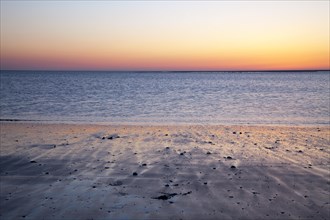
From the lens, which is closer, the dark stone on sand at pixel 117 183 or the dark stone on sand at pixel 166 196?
the dark stone on sand at pixel 166 196

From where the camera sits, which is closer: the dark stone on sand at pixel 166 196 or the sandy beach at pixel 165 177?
the sandy beach at pixel 165 177

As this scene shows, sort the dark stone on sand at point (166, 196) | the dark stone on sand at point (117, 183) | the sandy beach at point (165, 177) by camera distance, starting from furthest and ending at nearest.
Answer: the dark stone on sand at point (117, 183)
the dark stone on sand at point (166, 196)
the sandy beach at point (165, 177)

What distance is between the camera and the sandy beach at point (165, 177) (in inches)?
246

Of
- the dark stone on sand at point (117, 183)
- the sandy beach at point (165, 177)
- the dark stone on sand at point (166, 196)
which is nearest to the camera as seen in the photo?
the sandy beach at point (165, 177)

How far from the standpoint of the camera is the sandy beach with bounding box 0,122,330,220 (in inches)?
246

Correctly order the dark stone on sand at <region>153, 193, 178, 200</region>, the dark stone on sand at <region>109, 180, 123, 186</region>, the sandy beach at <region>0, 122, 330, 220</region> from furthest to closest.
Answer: the dark stone on sand at <region>109, 180, 123, 186</region> → the dark stone on sand at <region>153, 193, 178, 200</region> → the sandy beach at <region>0, 122, 330, 220</region>

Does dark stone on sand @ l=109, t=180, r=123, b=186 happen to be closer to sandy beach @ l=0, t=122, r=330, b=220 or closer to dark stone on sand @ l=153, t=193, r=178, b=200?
sandy beach @ l=0, t=122, r=330, b=220

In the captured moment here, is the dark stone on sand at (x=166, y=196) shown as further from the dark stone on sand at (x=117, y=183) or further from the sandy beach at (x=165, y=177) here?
the dark stone on sand at (x=117, y=183)

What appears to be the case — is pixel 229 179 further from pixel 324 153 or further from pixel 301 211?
pixel 324 153

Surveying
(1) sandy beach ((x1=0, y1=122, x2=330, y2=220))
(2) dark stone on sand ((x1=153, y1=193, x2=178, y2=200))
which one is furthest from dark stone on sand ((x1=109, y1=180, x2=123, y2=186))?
(2) dark stone on sand ((x1=153, y1=193, x2=178, y2=200))

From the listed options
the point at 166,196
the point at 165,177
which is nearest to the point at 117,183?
the point at 165,177

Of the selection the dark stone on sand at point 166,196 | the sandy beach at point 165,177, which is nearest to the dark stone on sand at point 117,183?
the sandy beach at point 165,177

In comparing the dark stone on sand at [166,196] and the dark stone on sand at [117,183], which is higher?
the dark stone on sand at [117,183]

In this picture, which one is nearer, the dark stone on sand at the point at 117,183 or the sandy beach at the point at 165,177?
the sandy beach at the point at 165,177
